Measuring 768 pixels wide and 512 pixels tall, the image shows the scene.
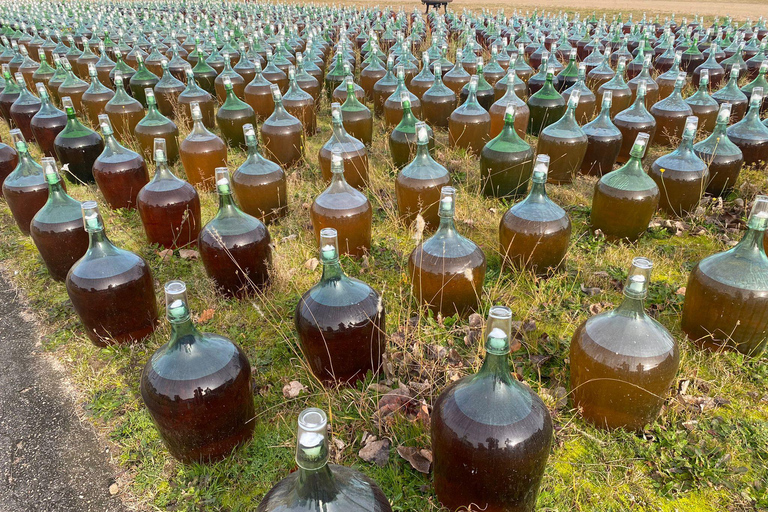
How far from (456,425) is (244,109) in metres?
4.96

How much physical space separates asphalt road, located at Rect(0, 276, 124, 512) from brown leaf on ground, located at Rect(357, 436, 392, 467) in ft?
3.54

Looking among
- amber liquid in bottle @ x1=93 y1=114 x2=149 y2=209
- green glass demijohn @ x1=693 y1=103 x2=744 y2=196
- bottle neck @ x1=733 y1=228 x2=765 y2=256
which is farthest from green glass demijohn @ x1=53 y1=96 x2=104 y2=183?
green glass demijohn @ x1=693 y1=103 x2=744 y2=196

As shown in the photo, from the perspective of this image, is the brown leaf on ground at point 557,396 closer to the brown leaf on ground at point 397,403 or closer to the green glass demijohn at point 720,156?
the brown leaf on ground at point 397,403

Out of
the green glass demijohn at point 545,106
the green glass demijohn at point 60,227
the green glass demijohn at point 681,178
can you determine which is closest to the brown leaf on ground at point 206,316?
the green glass demijohn at point 60,227

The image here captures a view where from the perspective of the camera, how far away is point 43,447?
2.71m

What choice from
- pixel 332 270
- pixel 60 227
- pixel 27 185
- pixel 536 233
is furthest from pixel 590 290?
pixel 27 185

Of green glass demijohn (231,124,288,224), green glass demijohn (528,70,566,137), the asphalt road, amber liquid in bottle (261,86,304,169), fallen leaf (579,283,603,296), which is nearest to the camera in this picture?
the asphalt road

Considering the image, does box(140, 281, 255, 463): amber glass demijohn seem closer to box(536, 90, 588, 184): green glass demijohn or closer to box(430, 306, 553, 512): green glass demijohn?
box(430, 306, 553, 512): green glass demijohn

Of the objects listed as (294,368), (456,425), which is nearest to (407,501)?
(456,425)

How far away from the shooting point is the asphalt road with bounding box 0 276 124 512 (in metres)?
2.44

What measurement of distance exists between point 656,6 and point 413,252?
2394cm

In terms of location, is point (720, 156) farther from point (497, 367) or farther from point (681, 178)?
point (497, 367)

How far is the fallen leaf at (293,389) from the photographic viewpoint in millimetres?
2842

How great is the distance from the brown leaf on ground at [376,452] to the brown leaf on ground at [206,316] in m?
1.34
